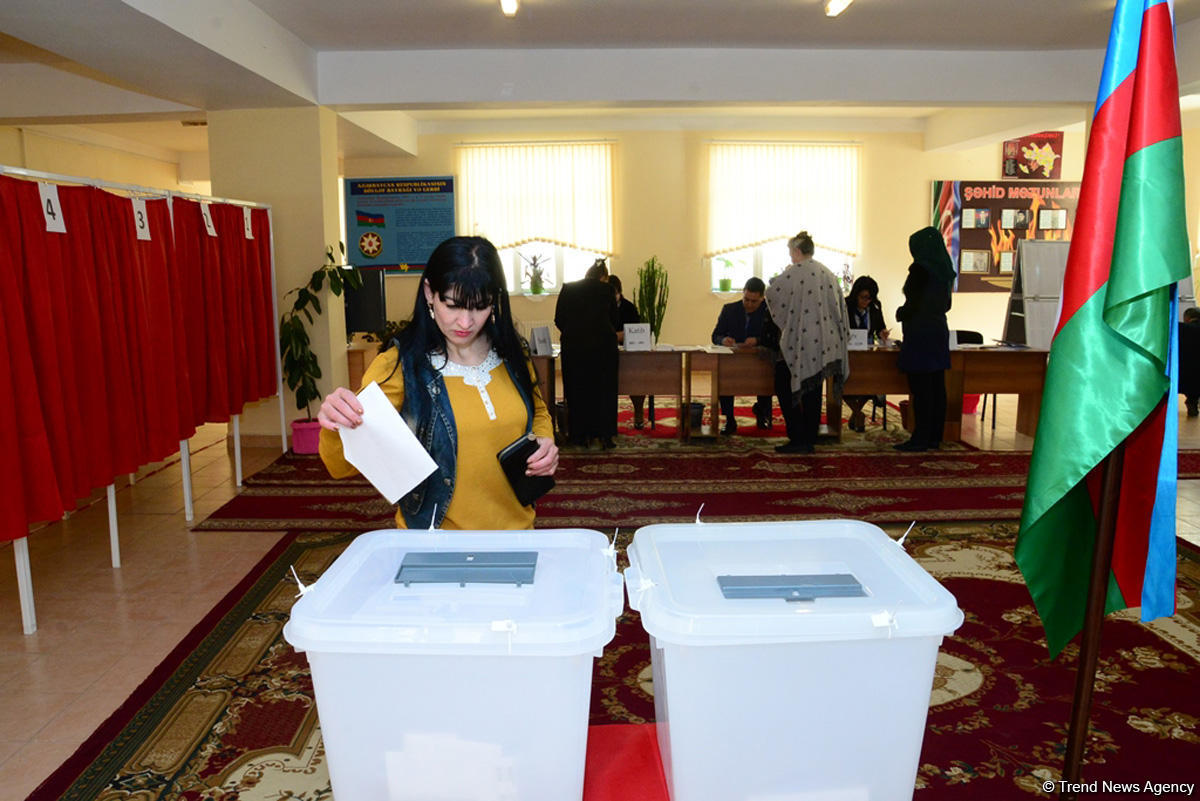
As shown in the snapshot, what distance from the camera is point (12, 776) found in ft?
7.27

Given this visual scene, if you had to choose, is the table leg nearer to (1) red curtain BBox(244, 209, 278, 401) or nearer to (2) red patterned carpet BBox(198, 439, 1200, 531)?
(2) red patterned carpet BBox(198, 439, 1200, 531)

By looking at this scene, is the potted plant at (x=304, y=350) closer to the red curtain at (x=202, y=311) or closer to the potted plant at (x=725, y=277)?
the red curtain at (x=202, y=311)

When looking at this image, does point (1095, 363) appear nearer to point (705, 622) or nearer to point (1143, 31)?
point (1143, 31)

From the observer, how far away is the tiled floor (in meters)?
2.48

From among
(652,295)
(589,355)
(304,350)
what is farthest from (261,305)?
(652,295)

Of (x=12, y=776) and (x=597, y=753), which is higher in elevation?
(x=597, y=753)

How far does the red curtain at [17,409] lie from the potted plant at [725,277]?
7258 millimetres

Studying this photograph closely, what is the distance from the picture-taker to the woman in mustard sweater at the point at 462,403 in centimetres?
179

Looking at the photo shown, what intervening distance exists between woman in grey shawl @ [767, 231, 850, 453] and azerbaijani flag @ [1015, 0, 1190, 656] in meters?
4.48

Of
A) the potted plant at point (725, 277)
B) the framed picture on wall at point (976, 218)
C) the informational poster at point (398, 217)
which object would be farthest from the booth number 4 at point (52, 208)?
the framed picture on wall at point (976, 218)

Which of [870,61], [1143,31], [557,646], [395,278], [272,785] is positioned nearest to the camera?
[557,646]

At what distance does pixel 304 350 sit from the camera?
599cm

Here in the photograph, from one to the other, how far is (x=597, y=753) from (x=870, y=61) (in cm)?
597

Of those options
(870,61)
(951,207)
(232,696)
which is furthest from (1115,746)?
(951,207)
